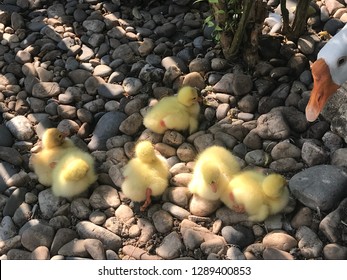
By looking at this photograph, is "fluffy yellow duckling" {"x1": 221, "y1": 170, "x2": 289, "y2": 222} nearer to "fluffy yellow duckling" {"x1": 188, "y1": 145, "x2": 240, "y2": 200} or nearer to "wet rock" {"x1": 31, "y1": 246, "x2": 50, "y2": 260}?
"fluffy yellow duckling" {"x1": 188, "y1": 145, "x2": 240, "y2": 200}

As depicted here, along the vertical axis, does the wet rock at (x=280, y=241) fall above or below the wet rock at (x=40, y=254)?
above

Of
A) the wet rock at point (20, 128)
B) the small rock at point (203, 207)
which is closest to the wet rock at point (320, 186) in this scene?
the small rock at point (203, 207)

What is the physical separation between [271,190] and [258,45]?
1.14 metres

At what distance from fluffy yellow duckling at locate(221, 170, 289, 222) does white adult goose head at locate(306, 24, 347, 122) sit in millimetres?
396

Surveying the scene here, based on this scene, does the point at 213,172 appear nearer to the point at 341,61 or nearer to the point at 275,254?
the point at 275,254

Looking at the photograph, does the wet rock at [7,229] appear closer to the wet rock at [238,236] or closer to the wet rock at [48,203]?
the wet rock at [48,203]

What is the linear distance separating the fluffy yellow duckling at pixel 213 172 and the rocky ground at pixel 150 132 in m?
0.07

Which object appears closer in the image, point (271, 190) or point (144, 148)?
point (271, 190)

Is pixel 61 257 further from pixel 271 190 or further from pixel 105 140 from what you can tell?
pixel 271 190

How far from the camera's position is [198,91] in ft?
10.2

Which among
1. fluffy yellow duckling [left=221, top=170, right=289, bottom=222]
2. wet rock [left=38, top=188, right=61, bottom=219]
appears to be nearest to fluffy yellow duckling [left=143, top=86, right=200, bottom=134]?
fluffy yellow duckling [left=221, top=170, right=289, bottom=222]

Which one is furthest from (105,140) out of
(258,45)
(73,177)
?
(258,45)

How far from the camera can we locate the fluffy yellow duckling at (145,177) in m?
2.62

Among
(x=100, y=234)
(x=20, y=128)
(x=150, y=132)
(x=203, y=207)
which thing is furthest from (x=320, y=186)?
(x=20, y=128)
